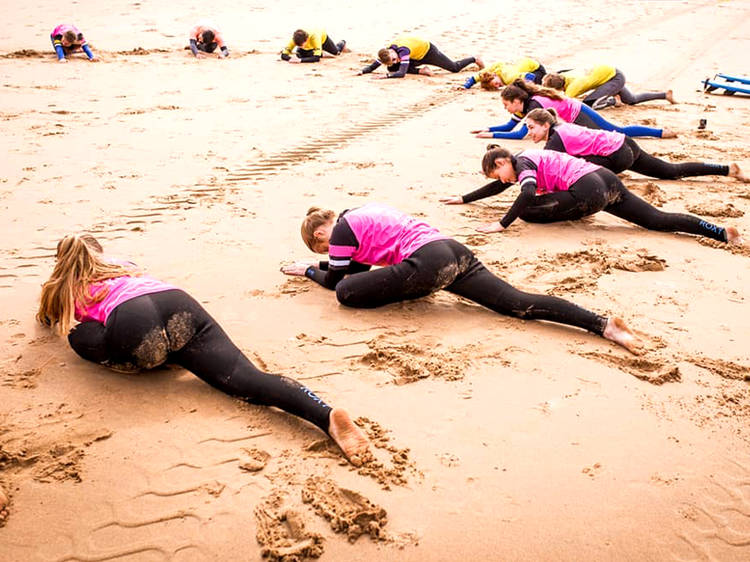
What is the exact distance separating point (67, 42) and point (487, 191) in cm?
879

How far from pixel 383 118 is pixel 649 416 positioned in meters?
6.26

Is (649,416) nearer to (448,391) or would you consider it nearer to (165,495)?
(448,391)

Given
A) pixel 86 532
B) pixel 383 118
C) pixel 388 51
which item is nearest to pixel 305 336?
pixel 86 532

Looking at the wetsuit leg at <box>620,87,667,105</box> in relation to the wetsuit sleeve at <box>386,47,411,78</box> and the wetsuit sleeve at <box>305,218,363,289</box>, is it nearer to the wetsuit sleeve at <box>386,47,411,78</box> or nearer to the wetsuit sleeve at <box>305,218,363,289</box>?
the wetsuit sleeve at <box>386,47,411,78</box>

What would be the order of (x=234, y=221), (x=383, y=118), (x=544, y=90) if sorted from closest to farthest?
1. (x=234, y=221)
2. (x=544, y=90)
3. (x=383, y=118)

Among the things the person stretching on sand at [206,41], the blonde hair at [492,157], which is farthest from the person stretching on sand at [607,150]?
the person stretching on sand at [206,41]

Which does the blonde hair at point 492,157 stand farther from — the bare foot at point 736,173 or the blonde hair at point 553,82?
the blonde hair at point 553,82

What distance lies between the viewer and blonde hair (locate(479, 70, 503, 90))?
9898 millimetres

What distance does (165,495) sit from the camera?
104 inches

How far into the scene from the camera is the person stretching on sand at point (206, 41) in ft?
39.0

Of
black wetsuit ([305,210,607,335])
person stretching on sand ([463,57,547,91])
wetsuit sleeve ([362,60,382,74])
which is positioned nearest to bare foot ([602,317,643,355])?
black wetsuit ([305,210,607,335])

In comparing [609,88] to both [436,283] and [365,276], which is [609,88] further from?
[365,276]

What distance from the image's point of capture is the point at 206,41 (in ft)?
39.3

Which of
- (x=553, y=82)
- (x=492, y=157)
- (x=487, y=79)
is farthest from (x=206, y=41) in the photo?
(x=492, y=157)
